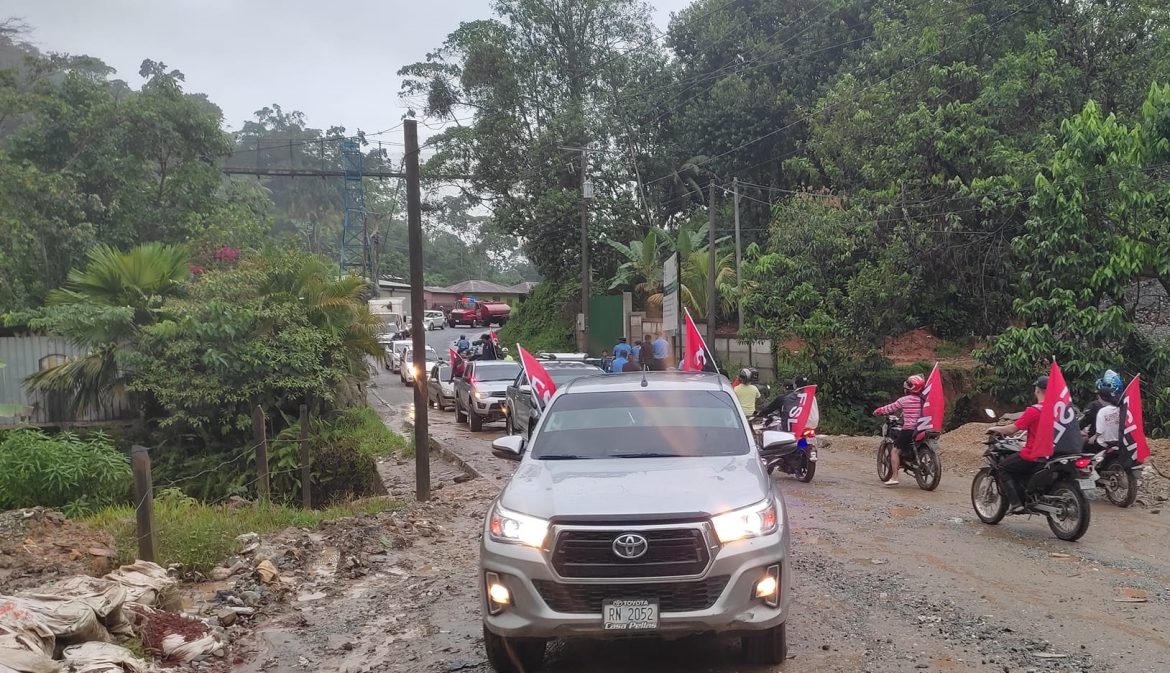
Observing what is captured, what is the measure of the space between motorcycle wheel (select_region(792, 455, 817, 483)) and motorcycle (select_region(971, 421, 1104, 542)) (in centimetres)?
327

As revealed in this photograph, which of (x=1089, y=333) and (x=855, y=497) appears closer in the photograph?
(x=855, y=497)

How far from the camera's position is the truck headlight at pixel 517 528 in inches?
194

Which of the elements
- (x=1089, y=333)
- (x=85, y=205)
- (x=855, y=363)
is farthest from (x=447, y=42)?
(x=1089, y=333)

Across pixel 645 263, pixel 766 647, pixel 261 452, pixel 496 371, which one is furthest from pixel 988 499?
pixel 645 263

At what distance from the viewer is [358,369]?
56.8ft

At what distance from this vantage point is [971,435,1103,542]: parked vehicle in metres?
8.45

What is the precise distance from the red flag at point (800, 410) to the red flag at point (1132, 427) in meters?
3.62

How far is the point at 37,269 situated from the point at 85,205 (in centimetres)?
256

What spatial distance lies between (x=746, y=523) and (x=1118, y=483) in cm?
789

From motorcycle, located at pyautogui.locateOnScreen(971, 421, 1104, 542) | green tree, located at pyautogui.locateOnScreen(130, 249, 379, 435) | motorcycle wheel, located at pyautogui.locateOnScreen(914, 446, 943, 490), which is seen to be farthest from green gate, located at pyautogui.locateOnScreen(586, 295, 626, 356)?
motorcycle, located at pyautogui.locateOnScreen(971, 421, 1104, 542)

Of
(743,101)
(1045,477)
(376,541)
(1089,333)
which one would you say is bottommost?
(376,541)

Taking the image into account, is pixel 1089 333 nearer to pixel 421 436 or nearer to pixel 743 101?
pixel 421 436

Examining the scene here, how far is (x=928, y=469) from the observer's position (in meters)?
11.8

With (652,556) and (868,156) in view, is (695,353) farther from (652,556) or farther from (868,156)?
(868,156)
